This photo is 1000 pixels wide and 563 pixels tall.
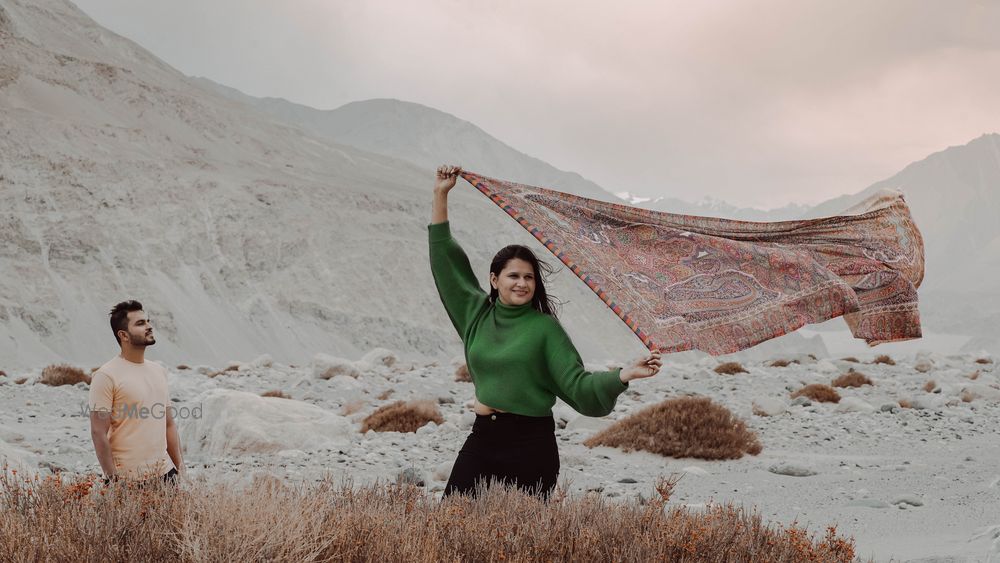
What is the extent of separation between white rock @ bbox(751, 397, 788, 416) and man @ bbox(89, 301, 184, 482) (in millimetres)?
12134

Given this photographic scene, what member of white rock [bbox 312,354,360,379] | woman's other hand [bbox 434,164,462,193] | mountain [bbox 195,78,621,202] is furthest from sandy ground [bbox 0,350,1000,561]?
mountain [bbox 195,78,621,202]

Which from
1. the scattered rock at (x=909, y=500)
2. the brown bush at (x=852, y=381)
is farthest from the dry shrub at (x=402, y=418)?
the brown bush at (x=852, y=381)

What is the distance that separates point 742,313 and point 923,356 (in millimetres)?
27176

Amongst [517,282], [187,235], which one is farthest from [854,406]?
[187,235]

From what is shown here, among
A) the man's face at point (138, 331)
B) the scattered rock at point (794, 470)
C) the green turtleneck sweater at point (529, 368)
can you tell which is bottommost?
the scattered rock at point (794, 470)

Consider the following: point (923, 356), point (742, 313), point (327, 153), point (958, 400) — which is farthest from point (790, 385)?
point (327, 153)

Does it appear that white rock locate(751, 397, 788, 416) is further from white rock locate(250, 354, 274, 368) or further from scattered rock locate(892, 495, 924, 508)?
white rock locate(250, 354, 274, 368)

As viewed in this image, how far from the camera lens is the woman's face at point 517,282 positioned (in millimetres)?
4621

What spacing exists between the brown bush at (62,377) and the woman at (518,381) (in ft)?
63.1

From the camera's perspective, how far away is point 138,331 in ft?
15.7

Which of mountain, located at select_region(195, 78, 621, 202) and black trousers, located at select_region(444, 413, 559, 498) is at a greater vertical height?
mountain, located at select_region(195, 78, 621, 202)

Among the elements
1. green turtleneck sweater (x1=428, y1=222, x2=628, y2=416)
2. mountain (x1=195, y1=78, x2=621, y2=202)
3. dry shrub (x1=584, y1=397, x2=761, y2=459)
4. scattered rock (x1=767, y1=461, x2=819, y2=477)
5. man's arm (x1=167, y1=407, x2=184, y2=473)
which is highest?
mountain (x1=195, y1=78, x2=621, y2=202)

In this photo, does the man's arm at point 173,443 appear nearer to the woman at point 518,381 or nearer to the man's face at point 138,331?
the man's face at point 138,331

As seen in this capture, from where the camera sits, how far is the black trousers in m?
4.55
